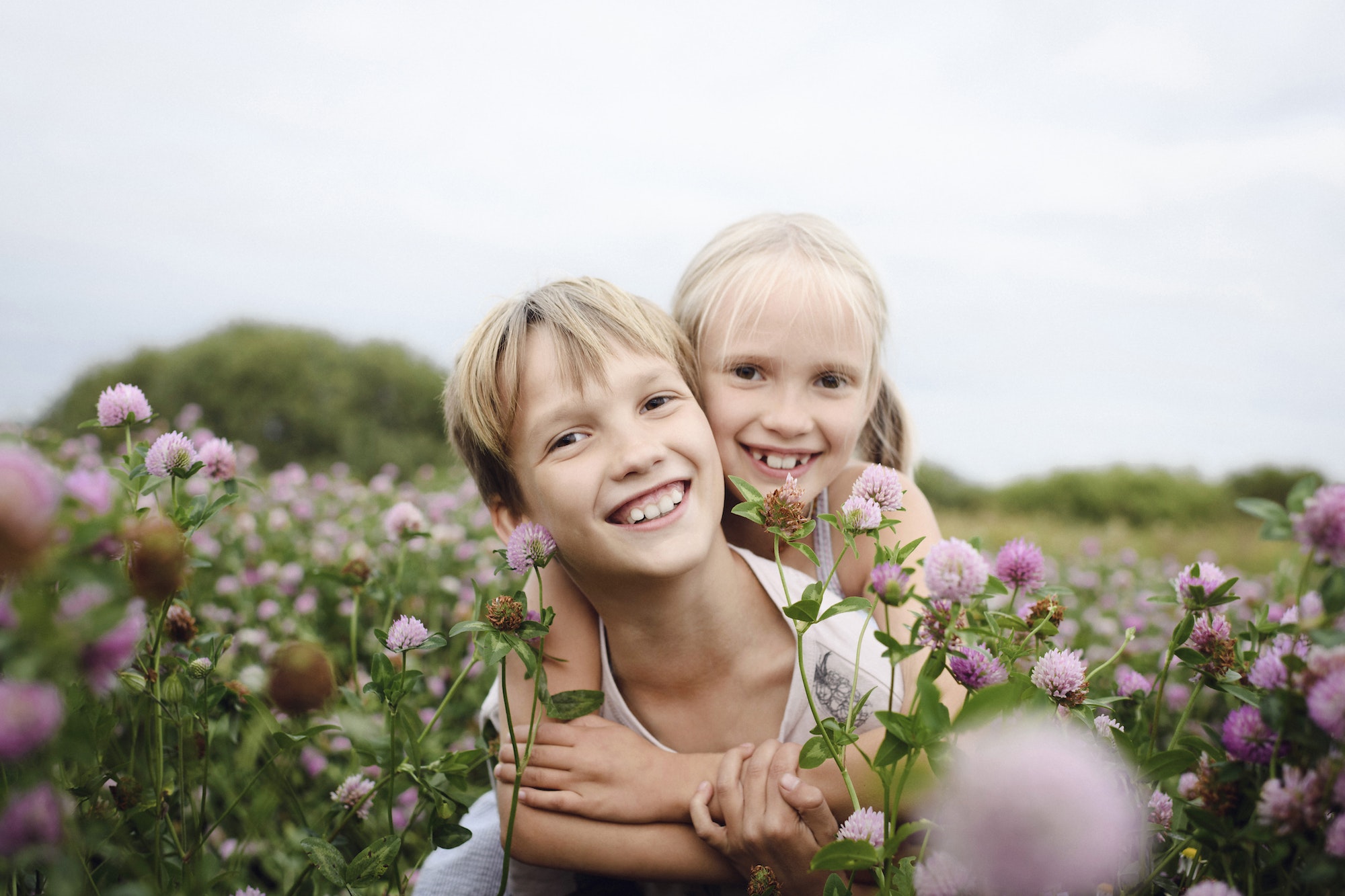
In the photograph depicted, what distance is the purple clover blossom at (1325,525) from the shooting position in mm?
738

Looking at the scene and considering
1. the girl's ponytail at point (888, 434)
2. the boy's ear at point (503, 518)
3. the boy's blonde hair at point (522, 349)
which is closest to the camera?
the boy's blonde hair at point (522, 349)

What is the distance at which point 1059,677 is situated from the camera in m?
1.03

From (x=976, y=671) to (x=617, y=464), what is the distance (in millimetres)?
734

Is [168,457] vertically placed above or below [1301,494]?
below

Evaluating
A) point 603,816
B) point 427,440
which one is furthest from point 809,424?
point 427,440

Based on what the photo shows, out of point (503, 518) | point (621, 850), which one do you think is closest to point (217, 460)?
point (503, 518)

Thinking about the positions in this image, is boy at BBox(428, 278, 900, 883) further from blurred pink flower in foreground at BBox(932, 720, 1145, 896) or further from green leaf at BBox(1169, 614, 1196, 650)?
blurred pink flower in foreground at BBox(932, 720, 1145, 896)

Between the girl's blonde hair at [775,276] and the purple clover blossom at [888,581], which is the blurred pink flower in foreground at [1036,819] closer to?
the purple clover blossom at [888,581]

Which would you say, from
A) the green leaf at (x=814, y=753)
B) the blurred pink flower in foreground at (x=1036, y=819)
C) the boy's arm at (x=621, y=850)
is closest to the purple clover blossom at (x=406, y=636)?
the boy's arm at (x=621, y=850)

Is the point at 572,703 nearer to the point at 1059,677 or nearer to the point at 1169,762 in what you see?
the point at 1059,677

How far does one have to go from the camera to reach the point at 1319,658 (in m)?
0.79

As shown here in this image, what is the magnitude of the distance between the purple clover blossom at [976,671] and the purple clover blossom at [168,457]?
1.06 metres

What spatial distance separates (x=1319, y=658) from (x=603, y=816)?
1.16 meters

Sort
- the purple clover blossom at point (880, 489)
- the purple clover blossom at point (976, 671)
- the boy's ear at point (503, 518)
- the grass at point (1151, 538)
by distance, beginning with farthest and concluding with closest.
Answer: the grass at point (1151, 538) < the boy's ear at point (503, 518) < the purple clover blossom at point (880, 489) < the purple clover blossom at point (976, 671)
